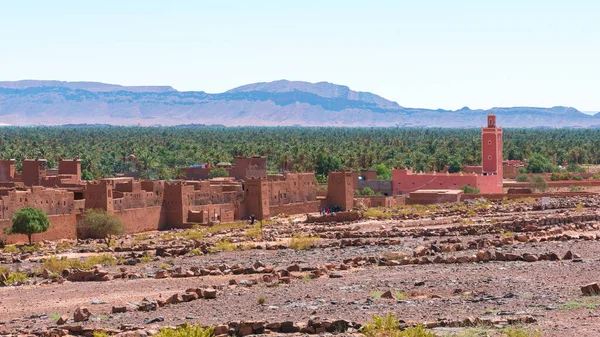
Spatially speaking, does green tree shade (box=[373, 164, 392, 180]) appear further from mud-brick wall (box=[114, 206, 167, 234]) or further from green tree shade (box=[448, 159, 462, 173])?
mud-brick wall (box=[114, 206, 167, 234])

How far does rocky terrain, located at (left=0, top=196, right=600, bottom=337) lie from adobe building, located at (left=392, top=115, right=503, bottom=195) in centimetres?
2329

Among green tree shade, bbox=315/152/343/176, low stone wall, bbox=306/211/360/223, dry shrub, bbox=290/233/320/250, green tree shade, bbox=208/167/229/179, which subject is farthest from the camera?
green tree shade, bbox=315/152/343/176

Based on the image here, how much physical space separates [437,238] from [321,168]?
5120 cm

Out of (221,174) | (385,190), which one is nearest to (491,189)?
(385,190)

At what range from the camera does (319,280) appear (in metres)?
26.8

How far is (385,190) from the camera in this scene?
73625 mm

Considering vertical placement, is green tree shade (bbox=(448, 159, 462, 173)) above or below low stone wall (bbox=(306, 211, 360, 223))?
above

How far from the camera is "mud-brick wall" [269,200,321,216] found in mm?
56956

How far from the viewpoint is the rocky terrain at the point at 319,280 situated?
19438 millimetres

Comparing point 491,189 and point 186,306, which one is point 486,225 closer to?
point 186,306

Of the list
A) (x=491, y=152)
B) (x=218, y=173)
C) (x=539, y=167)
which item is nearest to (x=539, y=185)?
(x=491, y=152)

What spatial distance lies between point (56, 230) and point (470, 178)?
32.2 metres

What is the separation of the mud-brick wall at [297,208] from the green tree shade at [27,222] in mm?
15748

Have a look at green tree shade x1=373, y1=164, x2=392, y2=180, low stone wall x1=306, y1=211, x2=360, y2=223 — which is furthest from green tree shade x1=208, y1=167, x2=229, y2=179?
low stone wall x1=306, y1=211, x2=360, y2=223
